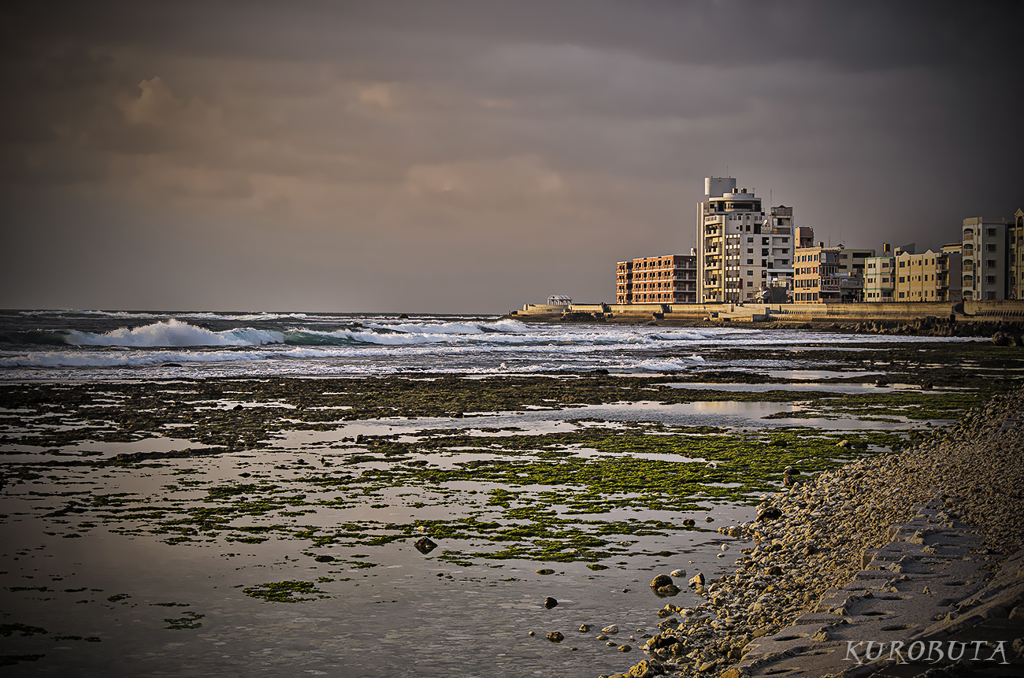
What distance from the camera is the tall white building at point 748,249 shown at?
149250mm

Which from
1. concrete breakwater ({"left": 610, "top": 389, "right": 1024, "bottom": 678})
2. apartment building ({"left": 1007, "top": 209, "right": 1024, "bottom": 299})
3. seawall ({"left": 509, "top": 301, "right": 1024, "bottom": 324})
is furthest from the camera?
apartment building ({"left": 1007, "top": 209, "right": 1024, "bottom": 299})

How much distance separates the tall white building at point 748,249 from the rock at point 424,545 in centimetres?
14689

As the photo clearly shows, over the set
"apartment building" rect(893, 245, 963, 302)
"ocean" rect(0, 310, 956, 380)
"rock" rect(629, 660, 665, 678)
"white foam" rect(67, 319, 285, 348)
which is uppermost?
"apartment building" rect(893, 245, 963, 302)

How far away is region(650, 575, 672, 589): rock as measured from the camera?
738cm

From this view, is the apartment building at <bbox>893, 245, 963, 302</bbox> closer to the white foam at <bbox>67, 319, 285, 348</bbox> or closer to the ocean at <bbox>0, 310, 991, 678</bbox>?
the white foam at <bbox>67, 319, 285, 348</bbox>

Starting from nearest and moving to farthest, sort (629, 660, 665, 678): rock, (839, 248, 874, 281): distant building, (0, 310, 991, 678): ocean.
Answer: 1. (629, 660, 665, 678): rock
2. (0, 310, 991, 678): ocean
3. (839, 248, 874, 281): distant building

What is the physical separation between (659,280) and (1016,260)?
74.1 metres

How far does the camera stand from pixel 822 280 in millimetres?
129500

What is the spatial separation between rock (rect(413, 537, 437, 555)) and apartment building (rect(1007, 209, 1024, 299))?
385ft

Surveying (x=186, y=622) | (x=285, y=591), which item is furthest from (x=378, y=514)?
(x=186, y=622)

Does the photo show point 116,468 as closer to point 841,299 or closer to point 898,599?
point 898,599

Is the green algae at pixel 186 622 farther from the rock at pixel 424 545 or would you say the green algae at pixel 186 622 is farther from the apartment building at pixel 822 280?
the apartment building at pixel 822 280

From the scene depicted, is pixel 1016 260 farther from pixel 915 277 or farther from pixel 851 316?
pixel 851 316

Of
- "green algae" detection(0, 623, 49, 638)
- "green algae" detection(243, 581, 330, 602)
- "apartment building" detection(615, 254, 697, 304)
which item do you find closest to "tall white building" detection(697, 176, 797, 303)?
"apartment building" detection(615, 254, 697, 304)
